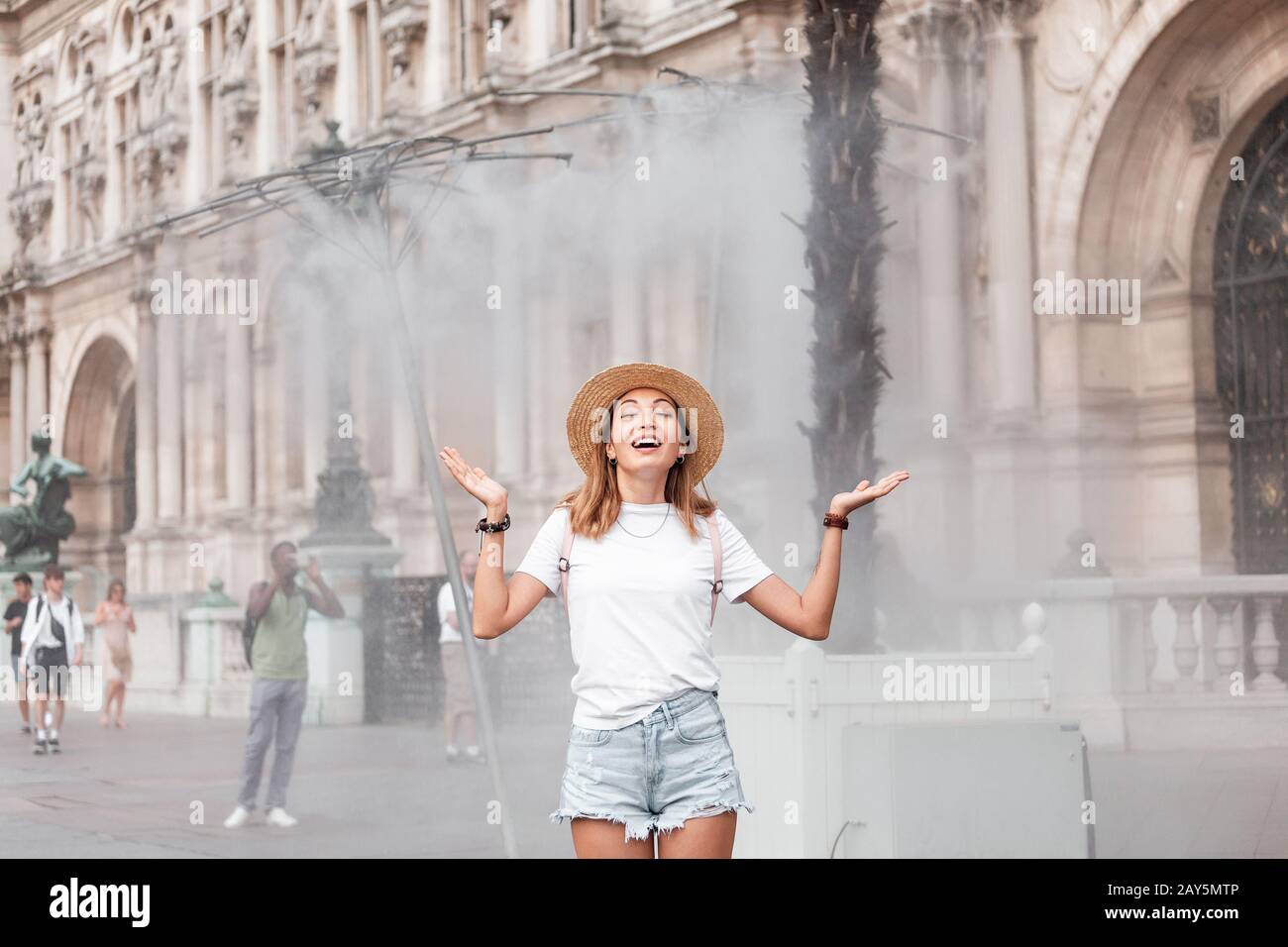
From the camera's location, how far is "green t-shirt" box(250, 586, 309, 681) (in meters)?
12.0

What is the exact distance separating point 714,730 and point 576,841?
1.27 ft

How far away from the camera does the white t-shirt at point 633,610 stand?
4.43 metres

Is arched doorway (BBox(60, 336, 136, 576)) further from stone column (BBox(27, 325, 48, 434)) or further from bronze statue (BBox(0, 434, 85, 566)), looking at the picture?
bronze statue (BBox(0, 434, 85, 566))

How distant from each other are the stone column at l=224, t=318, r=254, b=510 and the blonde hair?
30.6m

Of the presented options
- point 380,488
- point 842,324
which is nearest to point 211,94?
point 380,488

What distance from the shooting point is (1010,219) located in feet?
63.6

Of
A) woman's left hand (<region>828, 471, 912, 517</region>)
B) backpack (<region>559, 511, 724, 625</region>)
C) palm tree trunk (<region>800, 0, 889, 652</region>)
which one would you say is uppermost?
palm tree trunk (<region>800, 0, 889, 652</region>)

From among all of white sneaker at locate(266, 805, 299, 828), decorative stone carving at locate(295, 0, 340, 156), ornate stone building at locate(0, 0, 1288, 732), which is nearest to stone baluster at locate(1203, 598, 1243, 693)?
ornate stone building at locate(0, 0, 1288, 732)

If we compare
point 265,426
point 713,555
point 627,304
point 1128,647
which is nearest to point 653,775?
point 713,555

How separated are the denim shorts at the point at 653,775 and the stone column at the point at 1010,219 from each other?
15081 mm

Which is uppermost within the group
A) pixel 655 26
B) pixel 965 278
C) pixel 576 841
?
pixel 655 26

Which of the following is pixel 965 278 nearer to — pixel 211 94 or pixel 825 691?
pixel 825 691

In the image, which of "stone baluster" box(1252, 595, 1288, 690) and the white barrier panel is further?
"stone baluster" box(1252, 595, 1288, 690)

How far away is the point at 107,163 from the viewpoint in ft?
128
